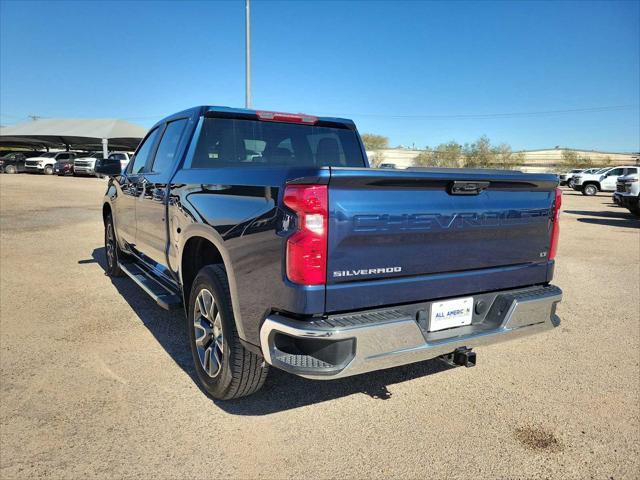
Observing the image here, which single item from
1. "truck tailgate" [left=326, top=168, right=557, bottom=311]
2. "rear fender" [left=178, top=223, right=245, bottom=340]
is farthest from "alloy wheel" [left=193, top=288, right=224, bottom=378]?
"truck tailgate" [left=326, top=168, right=557, bottom=311]

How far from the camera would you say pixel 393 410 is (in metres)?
3.11

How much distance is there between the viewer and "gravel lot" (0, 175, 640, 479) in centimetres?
254

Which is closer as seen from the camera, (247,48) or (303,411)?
(303,411)

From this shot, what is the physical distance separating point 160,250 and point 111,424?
1.72m

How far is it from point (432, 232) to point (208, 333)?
1.66 m

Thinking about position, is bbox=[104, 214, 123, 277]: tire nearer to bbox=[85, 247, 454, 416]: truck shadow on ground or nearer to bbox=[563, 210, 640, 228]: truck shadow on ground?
bbox=[85, 247, 454, 416]: truck shadow on ground

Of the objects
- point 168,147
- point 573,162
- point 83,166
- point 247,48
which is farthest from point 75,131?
point 573,162

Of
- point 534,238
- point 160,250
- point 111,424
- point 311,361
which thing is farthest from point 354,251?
point 160,250

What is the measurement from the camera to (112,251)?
633 cm

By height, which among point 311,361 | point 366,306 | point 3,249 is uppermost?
point 366,306

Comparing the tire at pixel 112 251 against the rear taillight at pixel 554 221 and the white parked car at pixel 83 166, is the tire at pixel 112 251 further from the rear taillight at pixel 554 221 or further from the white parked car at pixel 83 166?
the white parked car at pixel 83 166

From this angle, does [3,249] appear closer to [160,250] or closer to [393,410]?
[160,250]

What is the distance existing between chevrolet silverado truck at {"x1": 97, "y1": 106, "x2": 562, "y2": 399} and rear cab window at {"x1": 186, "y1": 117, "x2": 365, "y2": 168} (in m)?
0.02

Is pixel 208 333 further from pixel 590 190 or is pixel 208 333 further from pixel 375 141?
pixel 375 141
